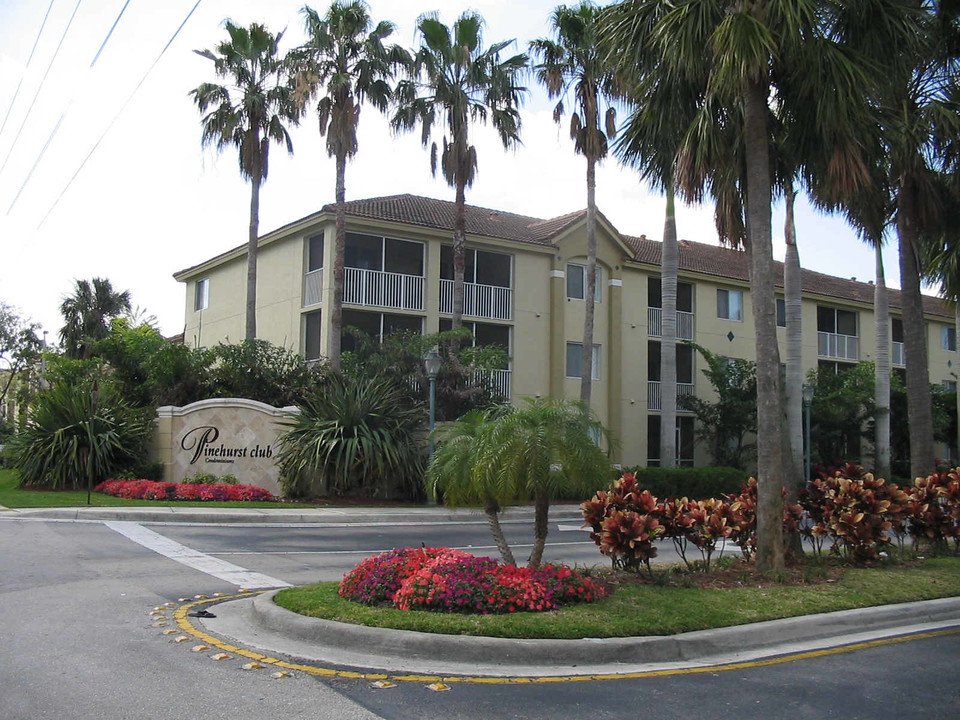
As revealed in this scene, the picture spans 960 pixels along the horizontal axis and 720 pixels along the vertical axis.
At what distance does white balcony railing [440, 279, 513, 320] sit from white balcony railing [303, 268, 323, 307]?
4111 millimetres

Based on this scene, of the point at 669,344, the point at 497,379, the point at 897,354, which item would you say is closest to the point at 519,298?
the point at 497,379

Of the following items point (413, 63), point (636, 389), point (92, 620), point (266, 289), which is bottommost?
point (92, 620)

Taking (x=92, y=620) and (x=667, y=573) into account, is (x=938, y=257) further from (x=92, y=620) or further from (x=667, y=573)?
(x=92, y=620)

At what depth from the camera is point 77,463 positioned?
2436cm

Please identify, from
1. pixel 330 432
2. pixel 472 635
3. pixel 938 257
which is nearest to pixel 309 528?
pixel 330 432

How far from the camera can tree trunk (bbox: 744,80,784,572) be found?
10.2 meters

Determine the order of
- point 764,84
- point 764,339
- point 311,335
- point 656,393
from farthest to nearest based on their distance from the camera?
point 656,393 < point 311,335 < point 764,84 < point 764,339

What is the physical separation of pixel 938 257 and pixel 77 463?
21.7 meters

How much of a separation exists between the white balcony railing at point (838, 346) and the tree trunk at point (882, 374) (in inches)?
373

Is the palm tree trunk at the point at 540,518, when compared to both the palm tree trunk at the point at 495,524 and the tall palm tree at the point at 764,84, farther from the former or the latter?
the tall palm tree at the point at 764,84

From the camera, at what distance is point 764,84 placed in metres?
10.9

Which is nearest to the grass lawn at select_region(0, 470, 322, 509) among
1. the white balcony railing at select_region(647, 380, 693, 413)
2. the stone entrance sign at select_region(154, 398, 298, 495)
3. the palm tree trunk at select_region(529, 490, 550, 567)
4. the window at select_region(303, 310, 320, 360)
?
the stone entrance sign at select_region(154, 398, 298, 495)

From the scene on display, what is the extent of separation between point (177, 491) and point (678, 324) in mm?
20778

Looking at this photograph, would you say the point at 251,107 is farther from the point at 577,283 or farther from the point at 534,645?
the point at 534,645
